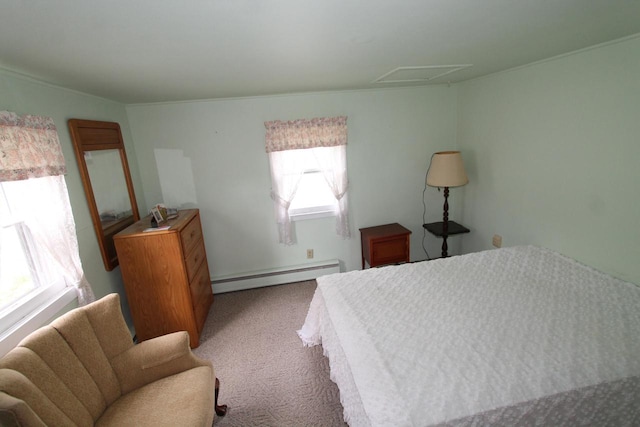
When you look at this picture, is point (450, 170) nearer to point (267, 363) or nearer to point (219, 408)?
point (267, 363)

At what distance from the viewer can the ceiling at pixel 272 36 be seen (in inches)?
38.8

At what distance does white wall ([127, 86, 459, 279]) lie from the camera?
302cm

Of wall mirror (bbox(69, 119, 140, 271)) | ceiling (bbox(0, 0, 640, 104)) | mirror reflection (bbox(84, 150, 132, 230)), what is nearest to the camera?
ceiling (bbox(0, 0, 640, 104))

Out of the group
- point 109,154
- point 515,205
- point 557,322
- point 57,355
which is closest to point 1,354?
point 57,355

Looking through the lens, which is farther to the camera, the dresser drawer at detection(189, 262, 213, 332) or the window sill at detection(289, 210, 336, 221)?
the window sill at detection(289, 210, 336, 221)

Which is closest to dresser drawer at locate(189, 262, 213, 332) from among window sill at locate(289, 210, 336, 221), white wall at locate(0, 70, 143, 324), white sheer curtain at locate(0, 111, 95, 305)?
white wall at locate(0, 70, 143, 324)

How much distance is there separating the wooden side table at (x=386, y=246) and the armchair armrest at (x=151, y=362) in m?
2.06

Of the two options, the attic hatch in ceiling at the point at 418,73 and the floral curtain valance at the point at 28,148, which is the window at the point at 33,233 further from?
the attic hatch in ceiling at the point at 418,73

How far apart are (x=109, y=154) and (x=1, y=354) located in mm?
1640

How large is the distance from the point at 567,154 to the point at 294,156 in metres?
2.36

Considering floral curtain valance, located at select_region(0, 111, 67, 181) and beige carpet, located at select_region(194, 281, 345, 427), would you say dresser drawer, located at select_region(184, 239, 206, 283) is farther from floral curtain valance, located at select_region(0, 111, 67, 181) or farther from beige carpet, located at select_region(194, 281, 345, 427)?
Result: floral curtain valance, located at select_region(0, 111, 67, 181)

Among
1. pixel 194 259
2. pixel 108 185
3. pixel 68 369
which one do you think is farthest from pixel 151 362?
pixel 108 185

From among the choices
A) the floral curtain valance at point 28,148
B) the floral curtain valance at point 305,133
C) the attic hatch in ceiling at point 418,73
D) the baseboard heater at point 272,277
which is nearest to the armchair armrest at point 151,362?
the floral curtain valance at point 28,148

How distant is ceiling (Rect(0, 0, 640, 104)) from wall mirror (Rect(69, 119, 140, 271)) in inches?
13.3
